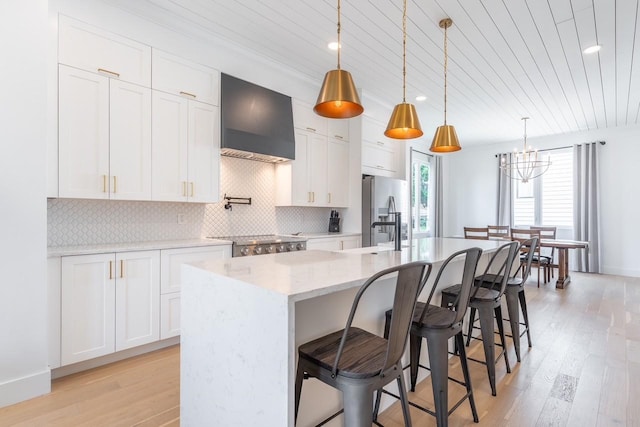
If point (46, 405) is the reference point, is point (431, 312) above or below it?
above

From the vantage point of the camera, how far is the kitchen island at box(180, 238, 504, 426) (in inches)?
45.3

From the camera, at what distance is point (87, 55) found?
8.22 feet

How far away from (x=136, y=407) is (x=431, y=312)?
1.85 meters

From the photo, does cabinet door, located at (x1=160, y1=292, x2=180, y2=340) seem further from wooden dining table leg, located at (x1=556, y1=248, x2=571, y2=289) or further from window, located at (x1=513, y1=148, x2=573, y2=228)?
window, located at (x1=513, y1=148, x2=573, y2=228)

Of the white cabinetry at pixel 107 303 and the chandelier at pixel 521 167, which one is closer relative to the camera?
the white cabinetry at pixel 107 303

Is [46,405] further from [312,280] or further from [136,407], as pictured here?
[312,280]

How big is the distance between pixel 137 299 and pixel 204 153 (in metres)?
1.44

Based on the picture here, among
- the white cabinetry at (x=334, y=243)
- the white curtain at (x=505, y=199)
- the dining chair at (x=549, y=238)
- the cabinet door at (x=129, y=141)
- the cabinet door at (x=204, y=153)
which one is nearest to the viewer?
the cabinet door at (x=129, y=141)

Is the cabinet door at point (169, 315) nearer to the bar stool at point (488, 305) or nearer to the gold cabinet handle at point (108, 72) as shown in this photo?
the gold cabinet handle at point (108, 72)

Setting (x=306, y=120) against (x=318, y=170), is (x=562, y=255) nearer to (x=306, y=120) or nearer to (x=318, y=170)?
(x=318, y=170)

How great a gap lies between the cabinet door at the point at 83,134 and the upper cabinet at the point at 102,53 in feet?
0.27

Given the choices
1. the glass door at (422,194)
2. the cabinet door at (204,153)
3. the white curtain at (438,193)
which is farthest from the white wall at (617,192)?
the cabinet door at (204,153)

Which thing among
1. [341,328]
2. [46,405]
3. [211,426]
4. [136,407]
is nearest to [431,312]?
[341,328]

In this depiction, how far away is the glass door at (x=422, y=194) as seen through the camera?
24.8ft
